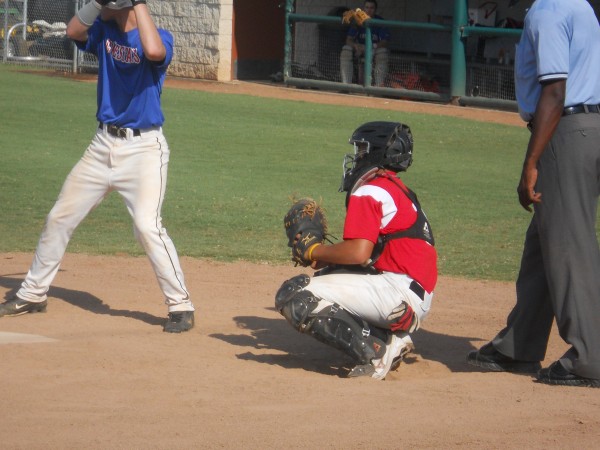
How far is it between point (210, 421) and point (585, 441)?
1.44 metres

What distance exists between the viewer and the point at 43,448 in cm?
358

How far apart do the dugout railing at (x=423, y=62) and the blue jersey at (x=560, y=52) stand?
45.5 feet

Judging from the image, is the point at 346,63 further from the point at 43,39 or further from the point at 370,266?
the point at 370,266

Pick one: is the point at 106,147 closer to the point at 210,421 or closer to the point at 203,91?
the point at 210,421

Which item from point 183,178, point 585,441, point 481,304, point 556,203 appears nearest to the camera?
point 585,441

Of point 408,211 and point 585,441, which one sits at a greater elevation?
point 408,211

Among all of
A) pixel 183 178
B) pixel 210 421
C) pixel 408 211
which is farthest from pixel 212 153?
pixel 210 421

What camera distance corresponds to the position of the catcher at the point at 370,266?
189 inches

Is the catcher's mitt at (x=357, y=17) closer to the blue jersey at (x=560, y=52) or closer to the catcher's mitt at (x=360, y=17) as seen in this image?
the catcher's mitt at (x=360, y=17)

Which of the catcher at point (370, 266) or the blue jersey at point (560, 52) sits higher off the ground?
the blue jersey at point (560, 52)

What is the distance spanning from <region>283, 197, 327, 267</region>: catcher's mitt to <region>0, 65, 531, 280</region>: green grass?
2660mm

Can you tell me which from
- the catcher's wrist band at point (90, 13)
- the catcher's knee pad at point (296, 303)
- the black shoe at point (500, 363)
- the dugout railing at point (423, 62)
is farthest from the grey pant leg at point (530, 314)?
the dugout railing at point (423, 62)

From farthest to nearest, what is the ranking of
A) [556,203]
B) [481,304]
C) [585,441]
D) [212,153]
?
[212,153] → [481,304] → [556,203] → [585,441]

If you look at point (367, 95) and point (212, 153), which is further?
point (367, 95)
